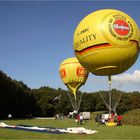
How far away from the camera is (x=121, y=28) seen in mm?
28609

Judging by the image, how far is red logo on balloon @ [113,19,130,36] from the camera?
28531mm

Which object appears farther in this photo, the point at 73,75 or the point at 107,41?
the point at 73,75

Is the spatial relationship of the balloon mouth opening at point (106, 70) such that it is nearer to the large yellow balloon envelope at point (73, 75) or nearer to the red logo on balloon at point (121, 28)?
the red logo on balloon at point (121, 28)

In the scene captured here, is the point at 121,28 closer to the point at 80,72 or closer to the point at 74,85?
the point at 80,72

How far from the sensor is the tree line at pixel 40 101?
82.8 meters

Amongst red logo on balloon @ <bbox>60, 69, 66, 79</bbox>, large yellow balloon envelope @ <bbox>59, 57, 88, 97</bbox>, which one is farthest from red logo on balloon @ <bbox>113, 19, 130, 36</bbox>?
red logo on balloon @ <bbox>60, 69, 66, 79</bbox>

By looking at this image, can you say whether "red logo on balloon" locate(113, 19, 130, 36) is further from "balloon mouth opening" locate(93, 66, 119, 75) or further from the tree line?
the tree line

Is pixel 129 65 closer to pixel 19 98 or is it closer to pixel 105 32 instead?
pixel 105 32

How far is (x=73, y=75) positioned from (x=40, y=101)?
186ft

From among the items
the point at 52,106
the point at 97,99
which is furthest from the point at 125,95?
the point at 52,106

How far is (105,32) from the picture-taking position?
2834 centimetres

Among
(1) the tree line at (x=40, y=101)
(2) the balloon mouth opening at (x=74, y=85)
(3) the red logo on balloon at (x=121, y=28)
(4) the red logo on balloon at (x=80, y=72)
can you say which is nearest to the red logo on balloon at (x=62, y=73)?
(2) the balloon mouth opening at (x=74, y=85)

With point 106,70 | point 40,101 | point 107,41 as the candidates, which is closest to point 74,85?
point 106,70

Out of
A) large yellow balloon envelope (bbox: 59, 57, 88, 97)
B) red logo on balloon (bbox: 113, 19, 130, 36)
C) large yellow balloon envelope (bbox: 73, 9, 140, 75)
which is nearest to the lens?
large yellow balloon envelope (bbox: 73, 9, 140, 75)
